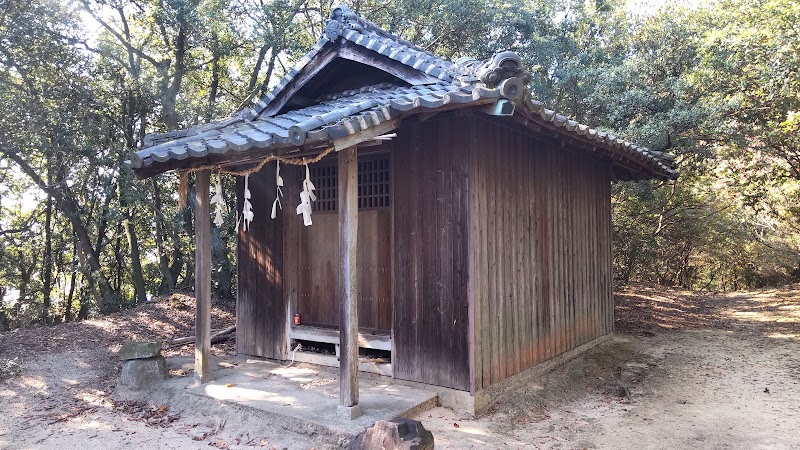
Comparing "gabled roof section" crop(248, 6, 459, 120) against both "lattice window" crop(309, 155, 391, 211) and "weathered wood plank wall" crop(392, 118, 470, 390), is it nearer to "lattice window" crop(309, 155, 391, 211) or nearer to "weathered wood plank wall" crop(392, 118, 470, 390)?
"weathered wood plank wall" crop(392, 118, 470, 390)

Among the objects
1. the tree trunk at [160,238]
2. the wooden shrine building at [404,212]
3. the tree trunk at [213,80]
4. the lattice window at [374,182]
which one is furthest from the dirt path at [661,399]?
the tree trunk at [213,80]

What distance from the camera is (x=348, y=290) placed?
4953 millimetres

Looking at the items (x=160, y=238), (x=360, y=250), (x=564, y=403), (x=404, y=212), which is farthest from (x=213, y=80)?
(x=564, y=403)

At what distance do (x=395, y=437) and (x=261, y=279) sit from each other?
14.4 ft

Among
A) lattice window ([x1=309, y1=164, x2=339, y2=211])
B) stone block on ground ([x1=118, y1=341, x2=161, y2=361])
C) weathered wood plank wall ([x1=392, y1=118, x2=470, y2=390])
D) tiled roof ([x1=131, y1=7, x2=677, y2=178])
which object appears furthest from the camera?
lattice window ([x1=309, y1=164, x2=339, y2=211])

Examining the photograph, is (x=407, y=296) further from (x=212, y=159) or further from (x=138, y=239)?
(x=138, y=239)

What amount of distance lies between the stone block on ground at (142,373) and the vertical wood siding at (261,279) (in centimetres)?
143

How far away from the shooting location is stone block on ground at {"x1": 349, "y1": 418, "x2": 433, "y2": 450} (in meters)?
3.88

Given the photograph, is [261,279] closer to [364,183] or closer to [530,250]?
[364,183]

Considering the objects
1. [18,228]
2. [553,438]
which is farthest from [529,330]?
[18,228]

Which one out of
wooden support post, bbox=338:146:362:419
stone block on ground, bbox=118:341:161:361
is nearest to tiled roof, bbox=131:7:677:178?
wooden support post, bbox=338:146:362:419

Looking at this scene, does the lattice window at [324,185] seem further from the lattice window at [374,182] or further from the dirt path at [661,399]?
the dirt path at [661,399]

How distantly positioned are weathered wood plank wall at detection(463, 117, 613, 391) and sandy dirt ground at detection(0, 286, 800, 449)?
556mm

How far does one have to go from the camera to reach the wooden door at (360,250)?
6770 mm
